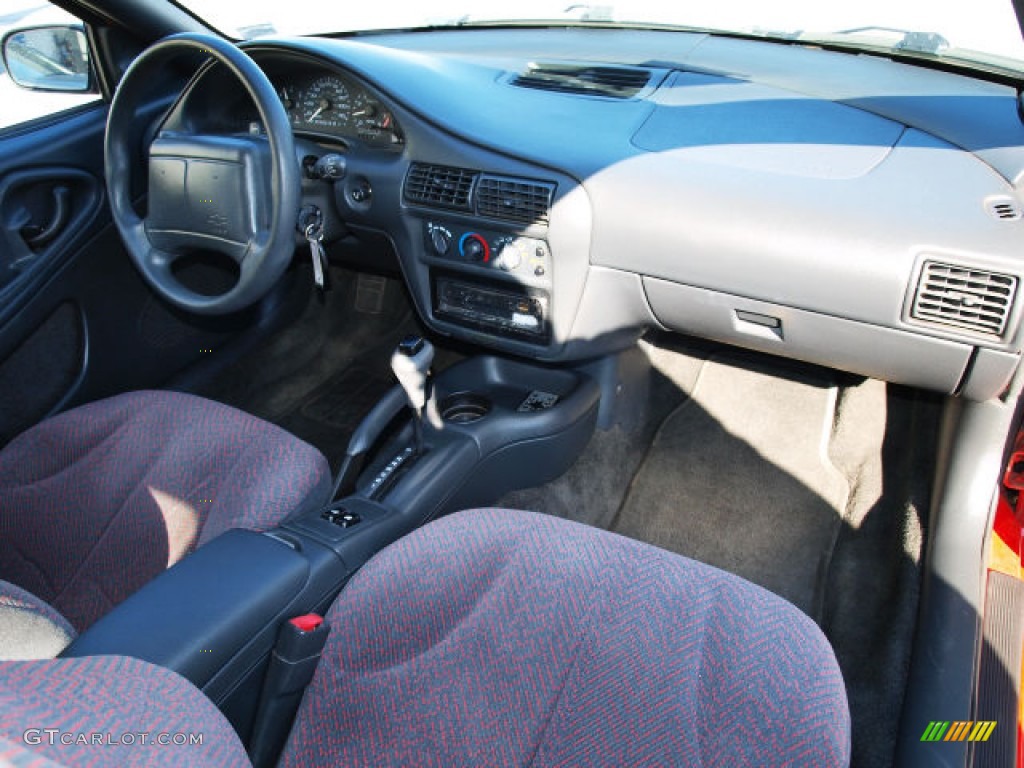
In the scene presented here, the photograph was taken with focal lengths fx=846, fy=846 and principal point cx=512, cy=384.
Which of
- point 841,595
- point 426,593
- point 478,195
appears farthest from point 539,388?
point 426,593

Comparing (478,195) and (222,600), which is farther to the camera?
(478,195)

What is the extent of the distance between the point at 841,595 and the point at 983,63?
1.21 meters

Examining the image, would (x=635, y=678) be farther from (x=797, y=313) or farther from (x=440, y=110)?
→ (x=440, y=110)

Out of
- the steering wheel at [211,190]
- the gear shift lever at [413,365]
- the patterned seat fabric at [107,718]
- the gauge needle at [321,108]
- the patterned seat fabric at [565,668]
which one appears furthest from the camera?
the gauge needle at [321,108]

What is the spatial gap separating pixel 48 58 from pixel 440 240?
3.59 feet

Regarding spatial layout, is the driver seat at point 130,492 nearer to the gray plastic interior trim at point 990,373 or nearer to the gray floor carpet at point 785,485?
the gray floor carpet at point 785,485

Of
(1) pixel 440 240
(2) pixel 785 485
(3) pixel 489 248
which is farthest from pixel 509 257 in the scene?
(2) pixel 785 485

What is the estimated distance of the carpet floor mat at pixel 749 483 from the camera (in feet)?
6.86

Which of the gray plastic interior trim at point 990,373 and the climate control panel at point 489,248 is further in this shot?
the climate control panel at point 489,248

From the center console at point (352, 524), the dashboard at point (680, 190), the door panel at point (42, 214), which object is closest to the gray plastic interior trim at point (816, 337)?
the dashboard at point (680, 190)

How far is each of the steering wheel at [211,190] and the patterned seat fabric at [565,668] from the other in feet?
2.52

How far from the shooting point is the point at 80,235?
2139 mm

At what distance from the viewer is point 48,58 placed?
6.92ft

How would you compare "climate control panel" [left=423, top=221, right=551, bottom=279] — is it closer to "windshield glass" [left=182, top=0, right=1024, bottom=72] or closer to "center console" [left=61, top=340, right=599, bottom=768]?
"center console" [left=61, top=340, right=599, bottom=768]
